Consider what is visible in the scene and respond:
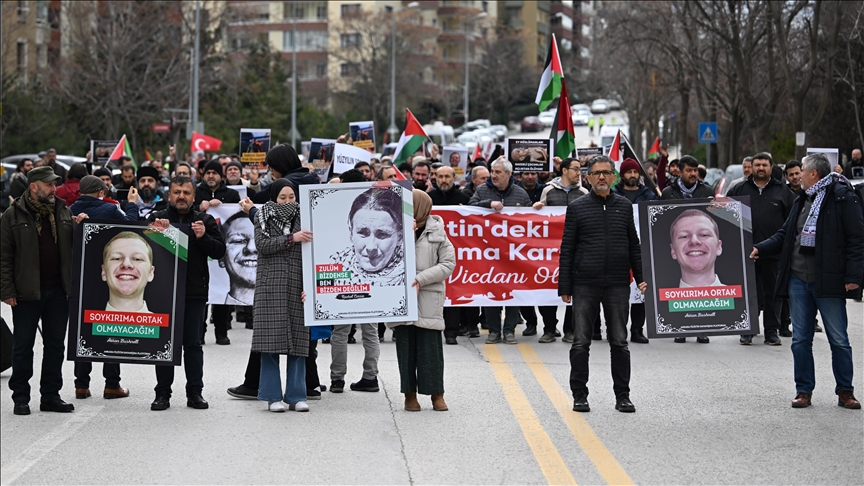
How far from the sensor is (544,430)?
884cm

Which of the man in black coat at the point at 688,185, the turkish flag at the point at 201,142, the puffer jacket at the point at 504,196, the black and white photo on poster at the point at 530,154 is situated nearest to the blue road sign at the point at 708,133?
the turkish flag at the point at 201,142

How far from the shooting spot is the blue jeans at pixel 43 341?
9.49 metres

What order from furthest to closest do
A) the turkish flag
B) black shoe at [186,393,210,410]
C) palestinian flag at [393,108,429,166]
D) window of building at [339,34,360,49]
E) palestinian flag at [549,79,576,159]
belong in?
window of building at [339,34,360,49] < the turkish flag < palestinian flag at [393,108,429,166] < palestinian flag at [549,79,576,159] < black shoe at [186,393,210,410]

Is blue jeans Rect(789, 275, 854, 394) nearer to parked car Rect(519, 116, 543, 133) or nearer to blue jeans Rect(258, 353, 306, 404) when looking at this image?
blue jeans Rect(258, 353, 306, 404)

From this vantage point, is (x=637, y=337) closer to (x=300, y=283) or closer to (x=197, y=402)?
(x=300, y=283)

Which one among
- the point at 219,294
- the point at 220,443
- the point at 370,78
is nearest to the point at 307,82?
the point at 370,78

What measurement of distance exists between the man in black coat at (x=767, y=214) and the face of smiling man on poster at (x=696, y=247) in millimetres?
3109

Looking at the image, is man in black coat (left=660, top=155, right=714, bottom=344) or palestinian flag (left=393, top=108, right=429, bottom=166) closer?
man in black coat (left=660, top=155, right=714, bottom=344)

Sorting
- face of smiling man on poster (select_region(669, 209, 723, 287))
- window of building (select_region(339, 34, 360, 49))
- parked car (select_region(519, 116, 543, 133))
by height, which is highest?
window of building (select_region(339, 34, 360, 49))

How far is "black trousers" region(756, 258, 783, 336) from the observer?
44.8ft

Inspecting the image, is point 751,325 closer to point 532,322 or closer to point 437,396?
point 437,396

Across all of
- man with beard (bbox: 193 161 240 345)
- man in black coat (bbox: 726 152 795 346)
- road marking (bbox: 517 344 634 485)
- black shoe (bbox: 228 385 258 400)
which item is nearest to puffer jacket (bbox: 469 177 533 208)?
man in black coat (bbox: 726 152 795 346)

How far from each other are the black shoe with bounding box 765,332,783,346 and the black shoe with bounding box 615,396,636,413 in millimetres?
4593

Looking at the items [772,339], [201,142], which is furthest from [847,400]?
[201,142]
